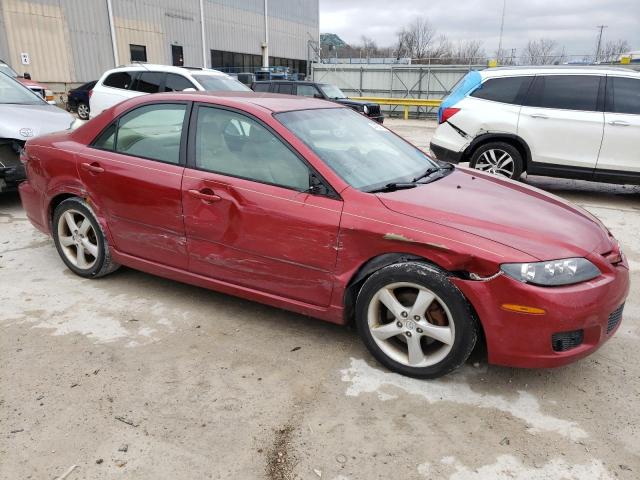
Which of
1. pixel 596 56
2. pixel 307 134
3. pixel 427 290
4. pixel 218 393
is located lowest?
pixel 218 393

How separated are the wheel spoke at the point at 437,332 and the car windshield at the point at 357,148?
34.4 inches

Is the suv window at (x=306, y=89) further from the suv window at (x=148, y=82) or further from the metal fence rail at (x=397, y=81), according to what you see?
the metal fence rail at (x=397, y=81)

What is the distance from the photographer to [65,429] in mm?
2420

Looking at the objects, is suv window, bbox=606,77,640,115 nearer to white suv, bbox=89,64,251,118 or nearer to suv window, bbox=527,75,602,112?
suv window, bbox=527,75,602,112

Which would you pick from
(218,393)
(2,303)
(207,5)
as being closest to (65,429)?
(218,393)

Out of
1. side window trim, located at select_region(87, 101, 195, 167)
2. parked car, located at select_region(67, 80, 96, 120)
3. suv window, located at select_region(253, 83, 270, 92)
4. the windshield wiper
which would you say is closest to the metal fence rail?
suv window, located at select_region(253, 83, 270, 92)

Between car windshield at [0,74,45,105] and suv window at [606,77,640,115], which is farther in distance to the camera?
car windshield at [0,74,45,105]

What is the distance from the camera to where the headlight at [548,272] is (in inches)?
98.4

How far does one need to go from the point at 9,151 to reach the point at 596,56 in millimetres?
25961

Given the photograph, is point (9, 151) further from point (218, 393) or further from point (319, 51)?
point (319, 51)

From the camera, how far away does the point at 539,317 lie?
2.50 m

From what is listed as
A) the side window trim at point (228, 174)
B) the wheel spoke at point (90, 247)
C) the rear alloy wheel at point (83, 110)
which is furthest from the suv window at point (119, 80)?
the rear alloy wheel at point (83, 110)

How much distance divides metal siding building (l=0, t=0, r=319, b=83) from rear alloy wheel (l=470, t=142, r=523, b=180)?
70.0 feet

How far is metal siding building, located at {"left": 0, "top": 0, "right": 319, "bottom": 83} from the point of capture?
21688 millimetres
